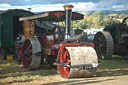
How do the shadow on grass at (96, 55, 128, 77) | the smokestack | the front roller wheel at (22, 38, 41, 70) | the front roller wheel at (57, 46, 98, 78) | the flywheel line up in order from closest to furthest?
the front roller wheel at (57, 46, 98, 78) → the smokestack → the shadow on grass at (96, 55, 128, 77) → the front roller wheel at (22, 38, 41, 70) → the flywheel

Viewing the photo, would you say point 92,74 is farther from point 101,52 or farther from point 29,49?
point 101,52

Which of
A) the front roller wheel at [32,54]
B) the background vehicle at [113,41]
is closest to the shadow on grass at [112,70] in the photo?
the background vehicle at [113,41]

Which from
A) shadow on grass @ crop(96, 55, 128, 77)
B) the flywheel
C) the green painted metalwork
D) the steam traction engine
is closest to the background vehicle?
the flywheel

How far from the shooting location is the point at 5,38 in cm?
1273

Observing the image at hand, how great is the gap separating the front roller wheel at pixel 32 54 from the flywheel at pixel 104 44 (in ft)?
14.5

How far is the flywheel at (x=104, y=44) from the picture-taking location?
38.0 feet

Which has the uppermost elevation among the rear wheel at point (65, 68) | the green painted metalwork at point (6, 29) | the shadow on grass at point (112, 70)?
the green painted metalwork at point (6, 29)

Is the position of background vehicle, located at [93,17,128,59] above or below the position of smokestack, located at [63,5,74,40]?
below

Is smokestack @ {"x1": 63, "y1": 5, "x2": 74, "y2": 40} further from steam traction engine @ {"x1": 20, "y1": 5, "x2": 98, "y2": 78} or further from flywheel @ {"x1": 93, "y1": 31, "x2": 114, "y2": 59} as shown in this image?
flywheel @ {"x1": 93, "y1": 31, "x2": 114, "y2": 59}

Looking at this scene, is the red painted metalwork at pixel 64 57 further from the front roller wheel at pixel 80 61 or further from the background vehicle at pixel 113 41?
the background vehicle at pixel 113 41

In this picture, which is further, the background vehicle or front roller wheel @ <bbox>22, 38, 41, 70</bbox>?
the background vehicle

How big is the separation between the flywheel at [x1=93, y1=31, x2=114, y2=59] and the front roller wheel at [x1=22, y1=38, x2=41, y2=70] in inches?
174

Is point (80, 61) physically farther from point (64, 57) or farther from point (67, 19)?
point (67, 19)

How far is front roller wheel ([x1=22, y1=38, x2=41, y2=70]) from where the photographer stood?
7954 millimetres
